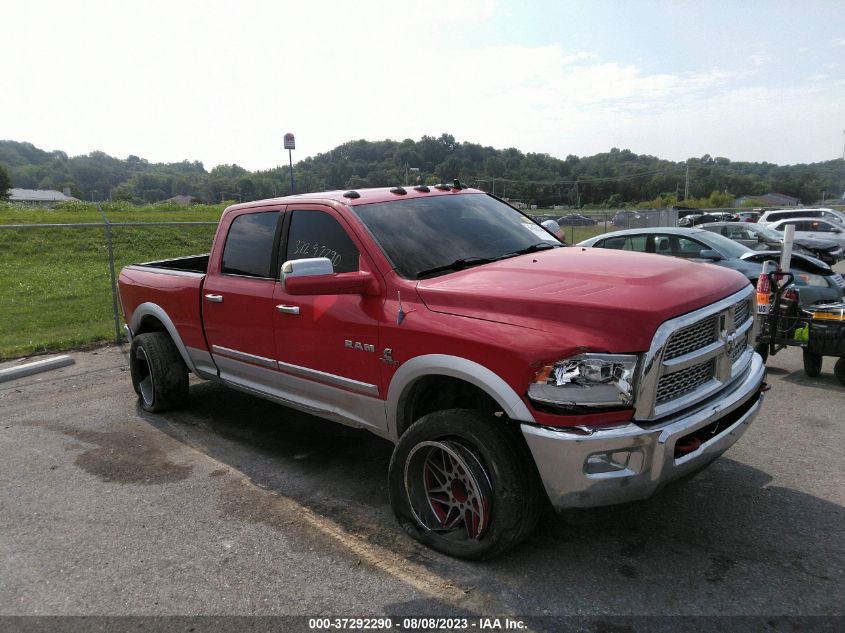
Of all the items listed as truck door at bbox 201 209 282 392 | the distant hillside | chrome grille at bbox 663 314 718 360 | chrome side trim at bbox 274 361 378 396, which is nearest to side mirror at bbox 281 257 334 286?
chrome side trim at bbox 274 361 378 396

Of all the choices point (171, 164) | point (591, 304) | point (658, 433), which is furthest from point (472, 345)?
point (171, 164)

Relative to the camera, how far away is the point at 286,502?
158 inches

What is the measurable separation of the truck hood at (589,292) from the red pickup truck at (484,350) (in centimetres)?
1

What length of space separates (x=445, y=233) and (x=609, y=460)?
6.21 feet

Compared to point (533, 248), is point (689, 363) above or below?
below

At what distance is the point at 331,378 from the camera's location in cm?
400

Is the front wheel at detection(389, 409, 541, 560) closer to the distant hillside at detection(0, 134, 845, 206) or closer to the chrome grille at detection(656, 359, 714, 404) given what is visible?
the chrome grille at detection(656, 359, 714, 404)

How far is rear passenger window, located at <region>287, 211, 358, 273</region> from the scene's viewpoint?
3982 mm

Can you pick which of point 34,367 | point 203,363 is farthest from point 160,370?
point 34,367

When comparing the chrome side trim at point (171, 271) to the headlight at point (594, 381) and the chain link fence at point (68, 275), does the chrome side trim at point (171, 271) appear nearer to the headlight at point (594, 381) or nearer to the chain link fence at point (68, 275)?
the chain link fence at point (68, 275)

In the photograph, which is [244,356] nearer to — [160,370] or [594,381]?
[160,370]

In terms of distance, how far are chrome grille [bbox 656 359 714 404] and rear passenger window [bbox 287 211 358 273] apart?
1.92m

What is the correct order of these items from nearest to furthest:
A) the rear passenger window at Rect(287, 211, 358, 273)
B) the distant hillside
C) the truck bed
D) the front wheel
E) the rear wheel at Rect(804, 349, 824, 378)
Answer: the front wheel < the rear passenger window at Rect(287, 211, 358, 273) < the rear wheel at Rect(804, 349, 824, 378) < the truck bed < the distant hillside

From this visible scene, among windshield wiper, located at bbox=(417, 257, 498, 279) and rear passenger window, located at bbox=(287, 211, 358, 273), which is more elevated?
rear passenger window, located at bbox=(287, 211, 358, 273)
